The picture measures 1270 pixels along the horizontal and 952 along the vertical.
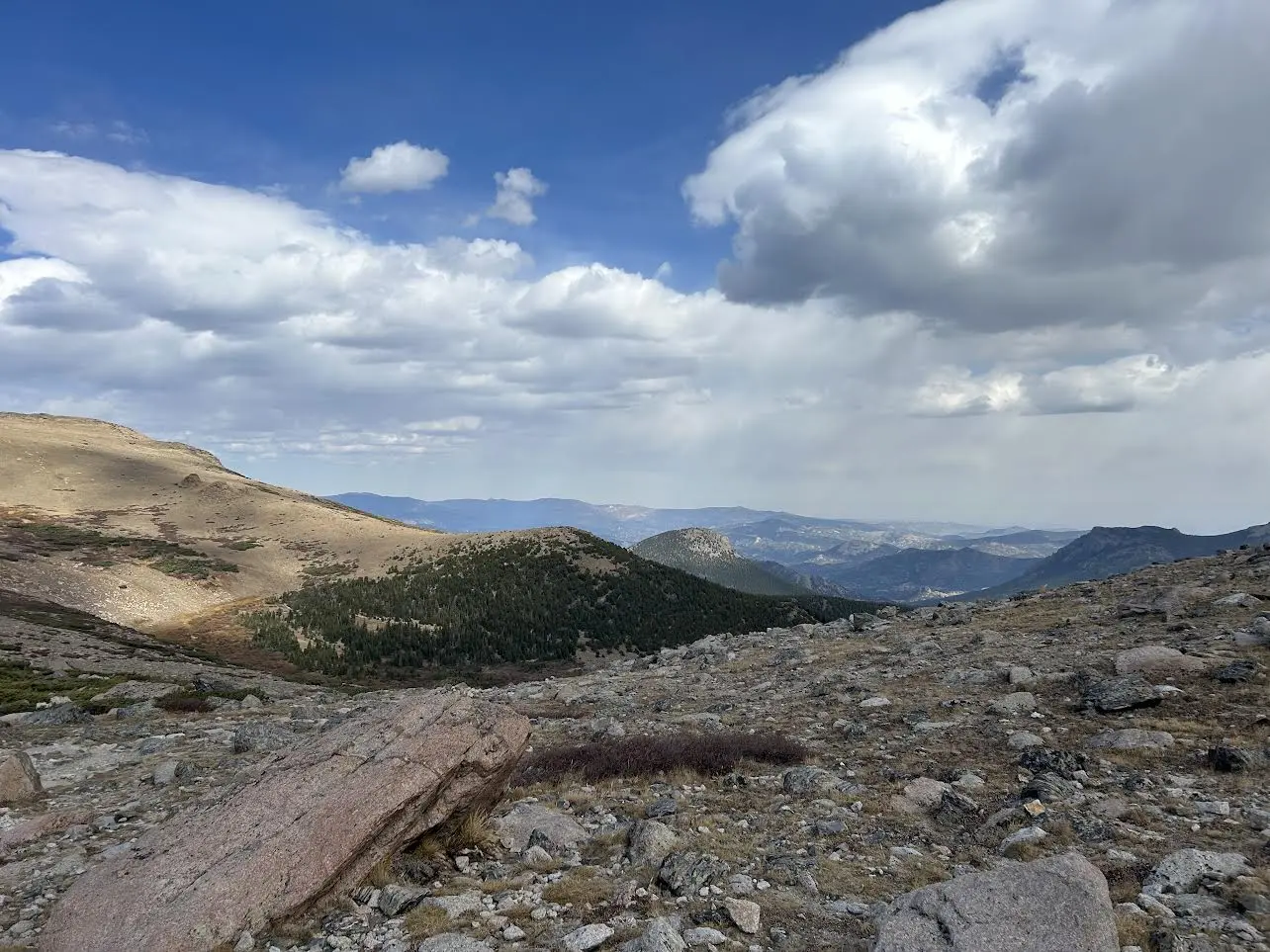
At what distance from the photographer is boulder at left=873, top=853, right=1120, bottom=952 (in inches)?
251

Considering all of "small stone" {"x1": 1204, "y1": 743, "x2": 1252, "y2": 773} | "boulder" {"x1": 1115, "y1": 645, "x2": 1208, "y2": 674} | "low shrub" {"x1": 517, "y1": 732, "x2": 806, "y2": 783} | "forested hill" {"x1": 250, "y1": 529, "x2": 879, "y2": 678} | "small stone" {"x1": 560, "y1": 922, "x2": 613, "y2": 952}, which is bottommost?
"forested hill" {"x1": 250, "y1": 529, "x2": 879, "y2": 678}

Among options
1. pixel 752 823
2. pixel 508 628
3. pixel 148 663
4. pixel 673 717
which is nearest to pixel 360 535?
pixel 508 628

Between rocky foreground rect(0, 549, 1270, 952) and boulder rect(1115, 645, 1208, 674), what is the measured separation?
83 millimetres

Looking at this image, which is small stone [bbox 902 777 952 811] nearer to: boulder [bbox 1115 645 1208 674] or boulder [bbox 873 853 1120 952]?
boulder [bbox 873 853 1120 952]

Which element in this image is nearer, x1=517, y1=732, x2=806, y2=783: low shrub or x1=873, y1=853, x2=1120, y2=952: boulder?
x1=873, y1=853, x2=1120, y2=952: boulder

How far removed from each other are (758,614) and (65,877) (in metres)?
108

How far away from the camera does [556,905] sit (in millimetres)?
8375

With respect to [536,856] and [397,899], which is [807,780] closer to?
[536,856]

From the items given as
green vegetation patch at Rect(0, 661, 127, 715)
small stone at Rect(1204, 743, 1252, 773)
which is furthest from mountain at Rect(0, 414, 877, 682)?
small stone at Rect(1204, 743, 1252, 773)

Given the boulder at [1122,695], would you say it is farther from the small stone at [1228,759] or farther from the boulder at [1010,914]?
the boulder at [1010,914]

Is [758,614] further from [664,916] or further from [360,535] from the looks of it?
[664,916]

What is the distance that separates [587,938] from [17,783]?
47.0 feet

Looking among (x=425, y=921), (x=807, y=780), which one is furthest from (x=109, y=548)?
(x=807, y=780)

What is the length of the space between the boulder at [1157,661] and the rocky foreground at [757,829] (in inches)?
3.3
